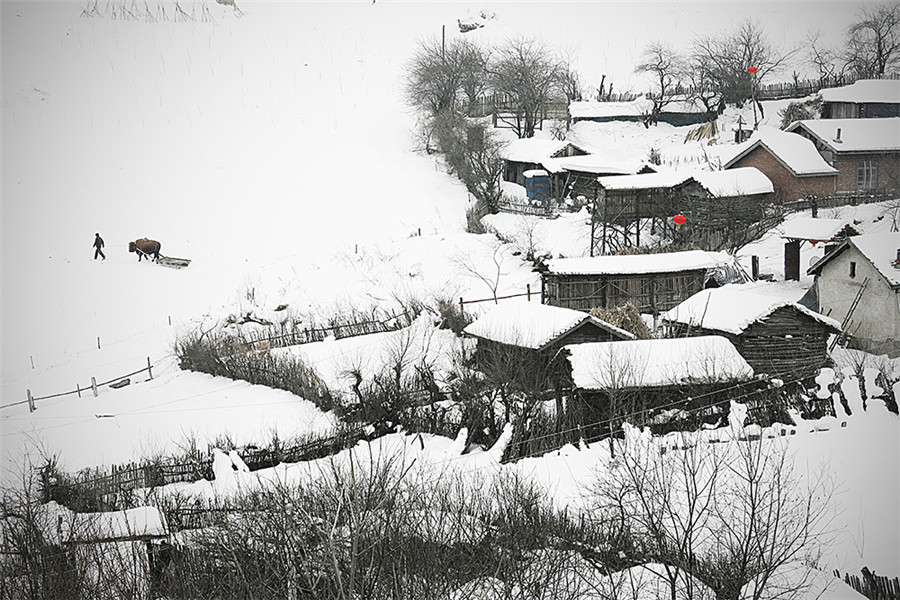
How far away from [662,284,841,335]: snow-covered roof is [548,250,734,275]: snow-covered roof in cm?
448

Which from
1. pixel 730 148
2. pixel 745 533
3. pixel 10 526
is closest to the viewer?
pixel 745 533

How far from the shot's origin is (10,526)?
15.0 metres

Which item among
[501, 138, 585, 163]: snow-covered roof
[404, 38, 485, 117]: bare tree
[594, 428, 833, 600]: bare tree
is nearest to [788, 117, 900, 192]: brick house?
[501, 138, 585, 163]: snow-covered roof

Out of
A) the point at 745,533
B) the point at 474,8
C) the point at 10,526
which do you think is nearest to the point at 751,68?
the point at 474,8

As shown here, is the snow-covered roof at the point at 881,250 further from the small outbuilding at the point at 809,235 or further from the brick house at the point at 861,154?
the brick house at the point at 861,154

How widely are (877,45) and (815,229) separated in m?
36.6

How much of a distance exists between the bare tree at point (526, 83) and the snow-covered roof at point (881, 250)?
34410 millimetres

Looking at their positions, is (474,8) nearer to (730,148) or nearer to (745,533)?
(730,148)

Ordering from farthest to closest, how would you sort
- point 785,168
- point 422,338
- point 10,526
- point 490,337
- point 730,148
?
1. point 730,148
2. point 785,168
3. point 422,338
4. point 490,337
5. point 10,526

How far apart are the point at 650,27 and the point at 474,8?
59.4 ft

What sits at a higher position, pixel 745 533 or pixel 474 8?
pixel 474 8

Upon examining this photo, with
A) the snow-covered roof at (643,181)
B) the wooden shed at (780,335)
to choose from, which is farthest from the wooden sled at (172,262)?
the wooden shed at (780,335)

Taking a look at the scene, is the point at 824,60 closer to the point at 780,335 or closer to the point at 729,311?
the point at 729,311

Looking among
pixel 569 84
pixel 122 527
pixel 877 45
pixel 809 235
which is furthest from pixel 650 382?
pixel 877 45
